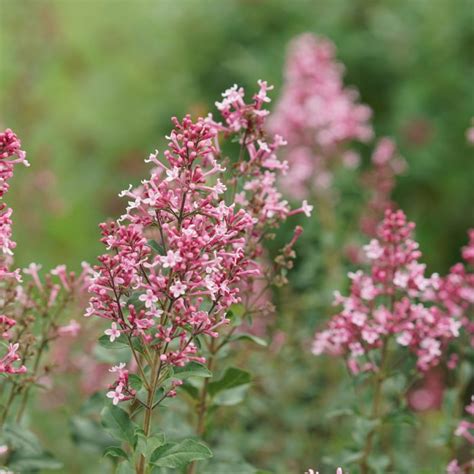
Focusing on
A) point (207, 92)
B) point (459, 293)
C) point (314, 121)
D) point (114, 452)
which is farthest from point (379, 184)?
point (207, 92)

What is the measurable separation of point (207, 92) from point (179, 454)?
4.99 m

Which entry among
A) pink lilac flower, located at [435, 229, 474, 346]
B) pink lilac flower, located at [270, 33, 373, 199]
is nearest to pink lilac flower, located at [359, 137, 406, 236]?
pink lilac flower, located at [270, 33, 373, 199]

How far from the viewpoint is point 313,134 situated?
4.28m

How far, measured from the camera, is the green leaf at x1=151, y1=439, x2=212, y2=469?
1.95 m

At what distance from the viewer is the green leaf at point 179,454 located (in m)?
1.95

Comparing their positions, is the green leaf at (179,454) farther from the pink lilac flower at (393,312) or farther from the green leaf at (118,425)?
the pink lilac flower at (393,312)

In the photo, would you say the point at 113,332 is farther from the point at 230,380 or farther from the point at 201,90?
the point at 201,90

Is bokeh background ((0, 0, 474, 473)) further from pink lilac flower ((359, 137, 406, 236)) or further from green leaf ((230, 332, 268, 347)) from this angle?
green leaf ((230, 332, 268, 347))

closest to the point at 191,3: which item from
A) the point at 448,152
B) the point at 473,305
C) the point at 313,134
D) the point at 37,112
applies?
the point at 37,112

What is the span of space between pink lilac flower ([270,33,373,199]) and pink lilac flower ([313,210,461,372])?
1.65 metres

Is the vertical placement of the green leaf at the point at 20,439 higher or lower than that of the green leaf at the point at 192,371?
lower

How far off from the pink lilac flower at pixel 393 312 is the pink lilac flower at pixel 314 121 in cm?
165

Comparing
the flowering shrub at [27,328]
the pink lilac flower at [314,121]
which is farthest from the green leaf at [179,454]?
the pink lilac flower at [314,121]

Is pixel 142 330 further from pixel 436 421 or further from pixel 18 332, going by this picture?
pixel 436 421
